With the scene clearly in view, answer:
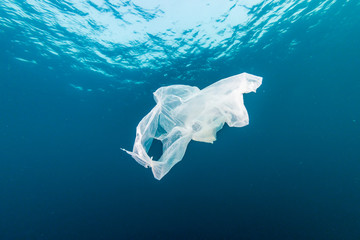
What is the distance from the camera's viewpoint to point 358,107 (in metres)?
20.8

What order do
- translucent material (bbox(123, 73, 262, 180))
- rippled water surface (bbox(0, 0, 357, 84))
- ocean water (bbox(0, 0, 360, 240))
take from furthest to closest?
ocean water (bbox(0, 0, 360, 240))
rippled water surface (bbox(0, 0, 357, 84))
translucent material (bbox(123, 73, 262, 180))

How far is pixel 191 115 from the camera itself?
4.26 meters

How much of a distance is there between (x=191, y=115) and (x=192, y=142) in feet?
37.6

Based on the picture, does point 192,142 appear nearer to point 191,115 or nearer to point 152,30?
point 152,30

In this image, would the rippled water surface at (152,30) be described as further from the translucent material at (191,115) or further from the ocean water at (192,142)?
the translucent material at (191,115)

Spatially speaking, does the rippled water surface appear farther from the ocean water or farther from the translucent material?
the translucent material

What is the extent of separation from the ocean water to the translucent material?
4.89 m

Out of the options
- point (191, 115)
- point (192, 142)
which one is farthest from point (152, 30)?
point (192, 142)

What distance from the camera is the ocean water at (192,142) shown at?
8953mm

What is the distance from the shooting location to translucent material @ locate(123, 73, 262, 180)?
404cm

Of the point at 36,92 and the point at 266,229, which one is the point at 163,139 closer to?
the point at 36,92

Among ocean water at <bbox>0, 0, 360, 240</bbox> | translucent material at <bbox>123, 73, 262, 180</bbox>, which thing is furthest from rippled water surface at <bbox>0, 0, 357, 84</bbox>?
translucent material at <bbox>123, 73, 262, 180</bbox>

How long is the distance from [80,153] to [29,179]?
16.4 feet

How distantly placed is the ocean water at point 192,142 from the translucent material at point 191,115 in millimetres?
4891
